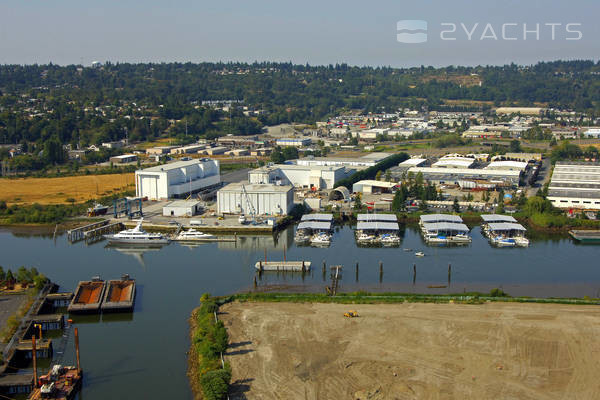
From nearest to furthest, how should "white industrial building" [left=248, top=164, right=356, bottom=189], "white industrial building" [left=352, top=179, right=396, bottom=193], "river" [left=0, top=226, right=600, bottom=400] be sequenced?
"river" [left=0, top=226, right=600, bottom=400], "white industrial building" [left=352, top=179, right=396, bottom=193], "white industrial building" [left=248, top=164, right=356, bottom=189]

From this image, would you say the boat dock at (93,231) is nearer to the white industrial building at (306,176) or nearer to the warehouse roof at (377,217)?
the white industrial building at (306,176)

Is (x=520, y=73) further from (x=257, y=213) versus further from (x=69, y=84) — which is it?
(x=257, y=213)

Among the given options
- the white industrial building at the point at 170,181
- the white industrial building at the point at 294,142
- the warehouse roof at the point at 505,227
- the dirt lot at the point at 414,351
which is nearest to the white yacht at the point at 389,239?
the warehouse roof at the point at 505,227

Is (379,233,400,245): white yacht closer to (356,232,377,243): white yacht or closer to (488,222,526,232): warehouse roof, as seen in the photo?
(356,232,377,243): white yacht

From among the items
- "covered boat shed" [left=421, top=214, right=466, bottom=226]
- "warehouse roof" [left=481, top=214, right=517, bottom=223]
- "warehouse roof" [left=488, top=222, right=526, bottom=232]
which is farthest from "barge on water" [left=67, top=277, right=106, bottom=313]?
"warehouse roof" [left=481, top=214, right=517, bottom=223]

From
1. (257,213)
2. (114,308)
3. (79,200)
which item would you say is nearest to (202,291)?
(114,308)

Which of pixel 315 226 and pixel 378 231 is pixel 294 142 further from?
pixel 378 231
